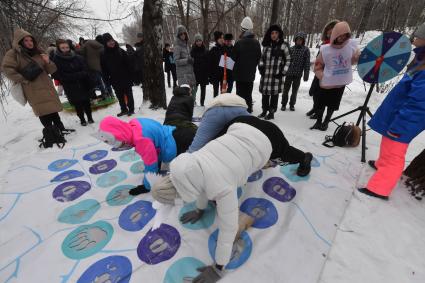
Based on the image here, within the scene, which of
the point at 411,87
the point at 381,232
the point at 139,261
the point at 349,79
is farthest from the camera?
the point at 349,79

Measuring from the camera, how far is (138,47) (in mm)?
5453

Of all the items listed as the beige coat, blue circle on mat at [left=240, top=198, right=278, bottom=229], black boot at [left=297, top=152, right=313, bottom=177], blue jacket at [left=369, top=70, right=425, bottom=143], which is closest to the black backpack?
the beige coat

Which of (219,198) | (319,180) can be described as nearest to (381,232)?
(319,180)

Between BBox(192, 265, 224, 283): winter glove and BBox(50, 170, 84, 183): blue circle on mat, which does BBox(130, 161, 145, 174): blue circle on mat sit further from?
BBox(192, 265, 224, 283): winter glove

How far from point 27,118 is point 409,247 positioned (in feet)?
20.2

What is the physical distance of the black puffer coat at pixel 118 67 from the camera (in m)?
3.76

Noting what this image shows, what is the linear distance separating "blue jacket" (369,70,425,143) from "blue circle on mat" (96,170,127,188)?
2.62m

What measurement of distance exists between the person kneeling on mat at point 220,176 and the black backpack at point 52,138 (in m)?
2.75

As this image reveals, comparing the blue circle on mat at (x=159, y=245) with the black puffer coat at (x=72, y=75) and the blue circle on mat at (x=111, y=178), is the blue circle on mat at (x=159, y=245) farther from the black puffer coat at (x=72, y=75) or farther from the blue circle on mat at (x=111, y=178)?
the black puffer coat at (x=72, y=75)

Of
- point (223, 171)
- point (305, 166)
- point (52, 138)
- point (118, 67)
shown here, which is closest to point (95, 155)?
point (52, 138)

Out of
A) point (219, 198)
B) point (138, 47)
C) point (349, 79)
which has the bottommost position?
point (219, 198)

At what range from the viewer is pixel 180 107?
2791 millimetres

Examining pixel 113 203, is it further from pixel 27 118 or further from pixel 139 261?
pixel 27 118

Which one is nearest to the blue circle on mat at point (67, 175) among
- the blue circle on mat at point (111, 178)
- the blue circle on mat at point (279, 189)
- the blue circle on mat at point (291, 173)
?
the blue circle on mat at point (111, 178)
